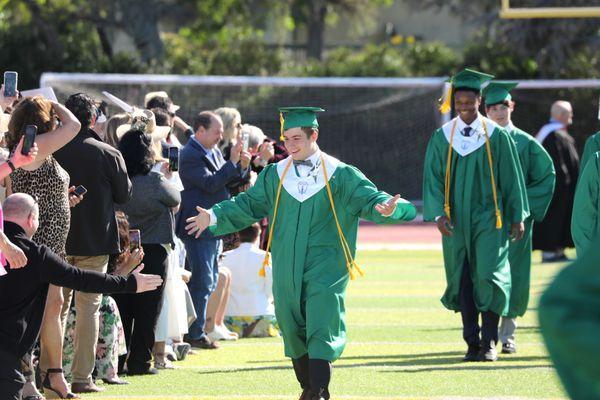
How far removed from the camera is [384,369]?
9.58 metres

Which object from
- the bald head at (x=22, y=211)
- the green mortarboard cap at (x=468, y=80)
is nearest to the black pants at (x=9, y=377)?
the bald head at (x=22, y=211)

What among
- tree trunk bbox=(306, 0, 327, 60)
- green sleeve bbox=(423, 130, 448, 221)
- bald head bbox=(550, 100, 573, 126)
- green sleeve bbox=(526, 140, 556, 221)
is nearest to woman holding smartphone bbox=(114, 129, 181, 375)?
green sleeve bbox=(423, 130, 448, 221)

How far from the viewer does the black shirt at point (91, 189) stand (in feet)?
27.0

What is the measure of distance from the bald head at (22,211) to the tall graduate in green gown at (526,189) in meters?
4.86

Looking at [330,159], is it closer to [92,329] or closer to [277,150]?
[92,329]

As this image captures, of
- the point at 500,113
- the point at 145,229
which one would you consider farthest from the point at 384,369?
the point at 500,113

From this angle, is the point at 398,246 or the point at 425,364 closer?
the point at 425,364

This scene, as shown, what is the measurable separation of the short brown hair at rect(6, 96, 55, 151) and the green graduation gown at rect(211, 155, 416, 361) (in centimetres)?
138

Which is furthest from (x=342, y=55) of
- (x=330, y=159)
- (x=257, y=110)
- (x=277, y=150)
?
(x=330, y=159)

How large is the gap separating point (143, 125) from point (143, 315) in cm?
133

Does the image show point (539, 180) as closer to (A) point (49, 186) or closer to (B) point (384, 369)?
(B) point (384, 369)

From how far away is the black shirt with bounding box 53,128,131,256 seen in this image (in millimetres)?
8227

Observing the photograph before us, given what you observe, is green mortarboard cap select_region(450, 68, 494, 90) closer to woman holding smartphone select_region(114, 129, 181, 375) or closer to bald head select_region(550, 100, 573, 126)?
woman holding smartphone select_region(114, 129, 181, 375)

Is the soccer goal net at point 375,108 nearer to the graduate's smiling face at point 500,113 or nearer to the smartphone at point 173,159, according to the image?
the graduate's smiling face at point 500,113
